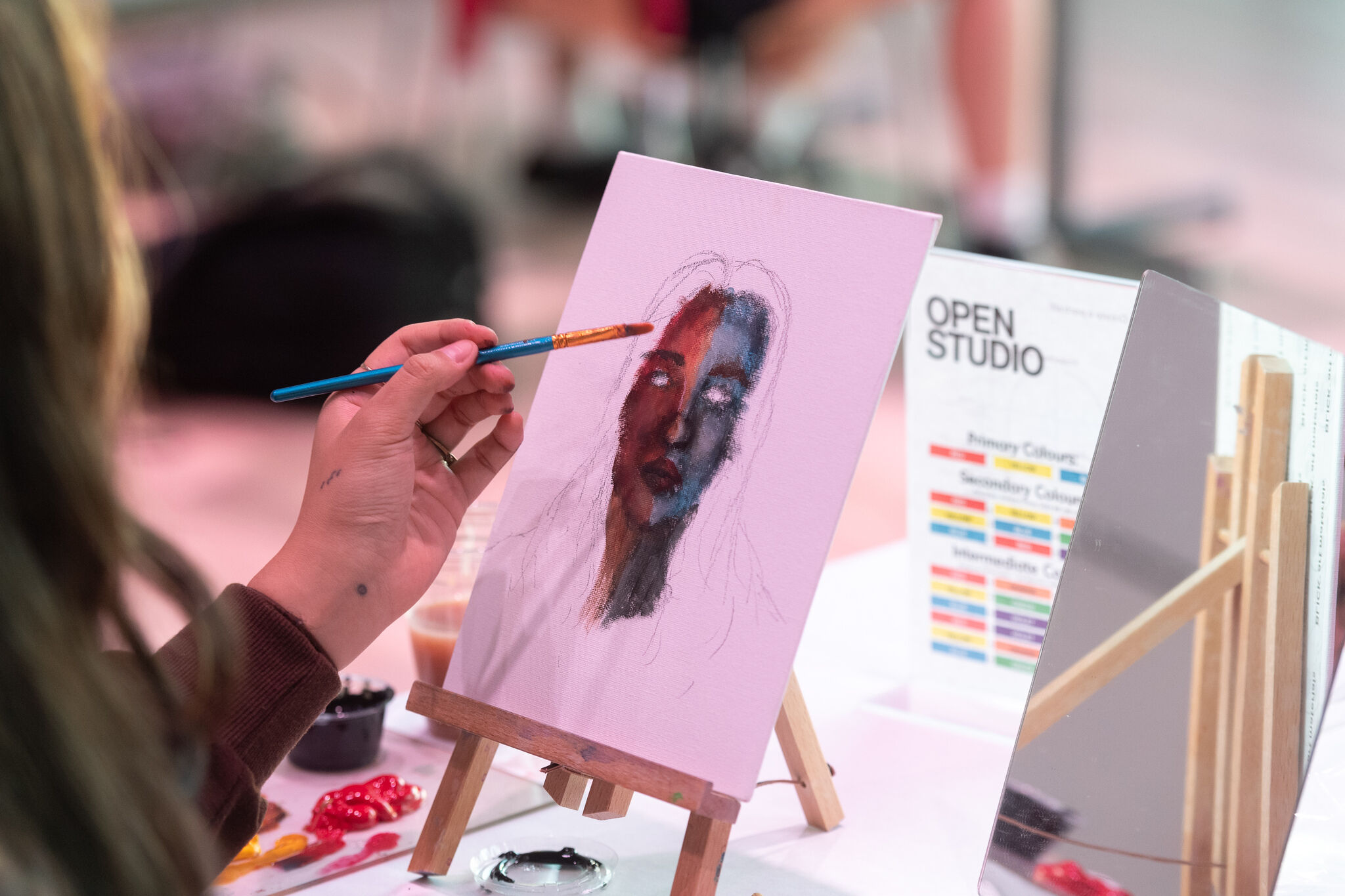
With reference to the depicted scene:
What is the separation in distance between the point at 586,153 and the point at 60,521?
4190 millimetres

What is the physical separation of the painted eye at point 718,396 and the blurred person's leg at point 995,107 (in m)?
2.34

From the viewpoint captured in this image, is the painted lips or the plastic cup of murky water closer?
the painted lips

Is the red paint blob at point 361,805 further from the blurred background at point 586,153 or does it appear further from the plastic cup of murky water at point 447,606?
the blurred background at point 586,153

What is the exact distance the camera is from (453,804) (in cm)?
93

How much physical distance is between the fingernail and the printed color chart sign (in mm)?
489

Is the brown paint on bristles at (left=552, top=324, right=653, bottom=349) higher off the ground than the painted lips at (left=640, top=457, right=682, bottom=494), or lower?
higher

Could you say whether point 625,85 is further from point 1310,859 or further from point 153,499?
point 1310,859

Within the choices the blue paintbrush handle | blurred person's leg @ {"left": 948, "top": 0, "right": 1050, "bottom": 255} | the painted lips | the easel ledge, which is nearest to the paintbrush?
the blue paintbrush handle

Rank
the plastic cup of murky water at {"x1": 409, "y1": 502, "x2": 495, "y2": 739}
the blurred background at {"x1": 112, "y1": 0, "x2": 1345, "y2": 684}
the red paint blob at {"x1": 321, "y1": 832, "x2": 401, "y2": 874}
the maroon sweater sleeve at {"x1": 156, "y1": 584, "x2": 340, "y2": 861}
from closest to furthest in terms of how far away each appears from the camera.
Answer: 1. the maroon sweater sleeve at {"x1": 156, "y1": 584, "x2": 340, "y2": 861}
2. the red paint blob at {"x1": 321, "y1": 832, "x2": 401, "y2": 874}
3. the plastic cup of murky water at {"x1": 409, "y1": 502, "x2": 495, "y2": 739}
4. the blurred background at {"x1": 112, "y1": 0, "x2": 1345, "y2": 684}

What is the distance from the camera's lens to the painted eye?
0.92m

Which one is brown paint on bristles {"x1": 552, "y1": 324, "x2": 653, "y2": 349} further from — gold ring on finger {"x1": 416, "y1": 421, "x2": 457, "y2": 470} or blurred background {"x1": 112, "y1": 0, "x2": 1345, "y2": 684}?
blurred background {"x1": 112, "y1": 0, "x2": 1345, "y2": 684}

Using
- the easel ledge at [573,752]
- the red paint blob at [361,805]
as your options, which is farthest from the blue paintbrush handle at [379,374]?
the red paint blob at [361,805]

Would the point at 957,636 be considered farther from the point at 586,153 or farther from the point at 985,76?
the point at 586,153

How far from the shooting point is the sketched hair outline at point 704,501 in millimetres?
875
